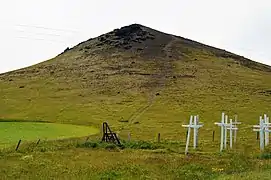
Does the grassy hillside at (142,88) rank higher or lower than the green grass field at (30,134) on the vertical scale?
higher

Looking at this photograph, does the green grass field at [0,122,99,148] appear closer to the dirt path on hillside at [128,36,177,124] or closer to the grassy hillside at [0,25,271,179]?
the grassy hillside at [0,25,271,179]

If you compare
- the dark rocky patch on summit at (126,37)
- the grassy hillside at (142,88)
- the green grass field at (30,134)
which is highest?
the dark rocky patch on summit at (126,37)

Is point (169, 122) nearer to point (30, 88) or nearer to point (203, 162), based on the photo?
point (203, 162)

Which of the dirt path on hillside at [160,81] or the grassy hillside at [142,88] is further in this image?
the dirt path on hillside at [160,81]

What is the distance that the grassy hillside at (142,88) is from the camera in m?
67.4

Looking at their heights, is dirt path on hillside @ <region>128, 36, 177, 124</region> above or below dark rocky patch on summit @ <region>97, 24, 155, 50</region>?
below

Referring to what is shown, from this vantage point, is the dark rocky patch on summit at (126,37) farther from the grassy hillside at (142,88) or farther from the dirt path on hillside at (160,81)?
the dirt path on hillside at (160,81)

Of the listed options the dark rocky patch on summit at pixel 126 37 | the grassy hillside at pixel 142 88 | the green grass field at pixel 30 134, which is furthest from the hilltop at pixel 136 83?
the green grass field at pixel 30 134

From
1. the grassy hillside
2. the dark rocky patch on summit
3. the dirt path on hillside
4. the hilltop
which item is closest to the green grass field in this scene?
the grassy hillside

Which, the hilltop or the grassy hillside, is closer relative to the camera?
the grassy hillside

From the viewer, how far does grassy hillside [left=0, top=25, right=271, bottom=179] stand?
6738 cm

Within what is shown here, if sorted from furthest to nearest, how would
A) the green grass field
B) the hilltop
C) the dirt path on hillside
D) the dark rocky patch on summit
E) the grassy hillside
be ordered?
the dark rocky patch on summit
the hilltop
the dirt path on hillside
the grassy hillside
the green grass field

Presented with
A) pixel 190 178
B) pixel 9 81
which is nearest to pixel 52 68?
pixel 9 81

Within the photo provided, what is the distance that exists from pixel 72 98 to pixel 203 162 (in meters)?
74.4
